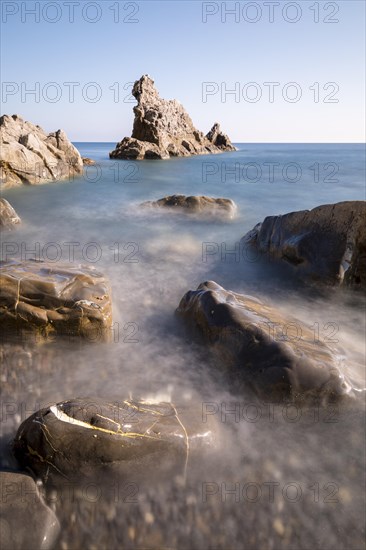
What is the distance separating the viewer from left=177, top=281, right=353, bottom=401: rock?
10.6 feet

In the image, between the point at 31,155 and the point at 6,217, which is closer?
the point at 6,217

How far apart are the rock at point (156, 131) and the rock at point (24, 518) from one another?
42500 millimetres

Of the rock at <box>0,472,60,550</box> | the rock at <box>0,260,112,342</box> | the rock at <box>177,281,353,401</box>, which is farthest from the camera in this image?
the rock at <box>0,260,112,342</box>

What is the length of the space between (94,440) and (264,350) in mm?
1770

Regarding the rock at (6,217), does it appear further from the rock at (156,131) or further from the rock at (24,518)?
the rock at (156,131)

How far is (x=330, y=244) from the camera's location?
6.06 m

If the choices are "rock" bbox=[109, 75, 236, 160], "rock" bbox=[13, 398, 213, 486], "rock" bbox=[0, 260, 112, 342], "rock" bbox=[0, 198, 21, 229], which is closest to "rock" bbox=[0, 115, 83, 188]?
"rock" bbox=[0, 198, 21, 229]

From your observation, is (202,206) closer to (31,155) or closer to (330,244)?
(330,244)

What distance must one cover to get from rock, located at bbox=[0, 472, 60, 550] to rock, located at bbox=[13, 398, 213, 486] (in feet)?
0.55

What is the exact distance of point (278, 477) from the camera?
2643 mm

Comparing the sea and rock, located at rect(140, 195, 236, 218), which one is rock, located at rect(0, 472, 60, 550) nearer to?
the sea

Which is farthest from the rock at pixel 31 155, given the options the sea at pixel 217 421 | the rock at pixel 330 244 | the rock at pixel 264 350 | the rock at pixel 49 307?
the rock at pixel 264 350

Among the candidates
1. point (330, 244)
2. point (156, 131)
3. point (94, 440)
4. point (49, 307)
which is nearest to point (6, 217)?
point (49, 307)

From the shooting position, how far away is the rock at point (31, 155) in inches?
683
